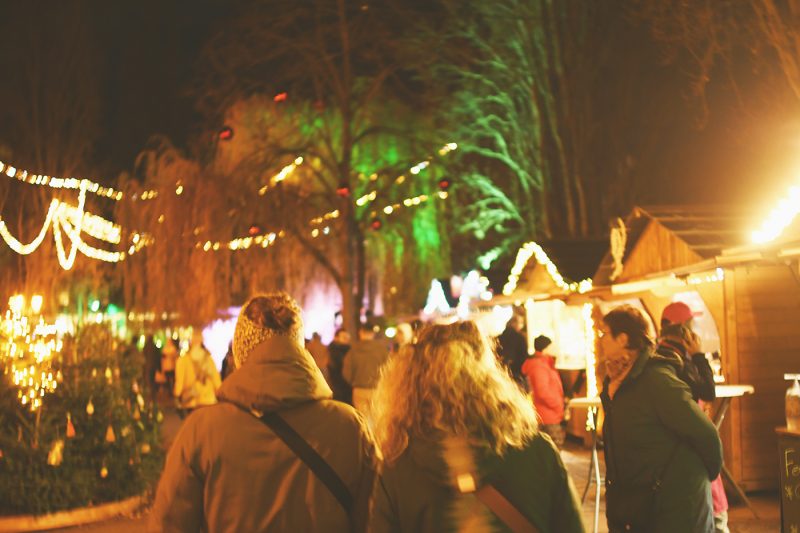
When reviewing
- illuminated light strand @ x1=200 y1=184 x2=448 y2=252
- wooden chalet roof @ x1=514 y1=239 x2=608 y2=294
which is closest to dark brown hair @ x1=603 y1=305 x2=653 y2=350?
wooden chalet roof @ x1=514 y1=239 x2=608 y2=294

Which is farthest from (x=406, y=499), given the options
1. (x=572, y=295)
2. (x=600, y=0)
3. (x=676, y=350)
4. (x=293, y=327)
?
(x=600, y=0)

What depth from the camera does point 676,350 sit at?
6.53 m

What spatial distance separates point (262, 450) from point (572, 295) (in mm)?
10532

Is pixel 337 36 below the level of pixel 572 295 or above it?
above

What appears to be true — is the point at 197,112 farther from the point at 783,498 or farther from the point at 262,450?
the point at 262,450

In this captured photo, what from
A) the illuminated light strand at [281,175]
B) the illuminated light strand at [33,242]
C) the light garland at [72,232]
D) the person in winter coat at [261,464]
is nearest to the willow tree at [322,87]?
the illuminated light strand at [281,175]

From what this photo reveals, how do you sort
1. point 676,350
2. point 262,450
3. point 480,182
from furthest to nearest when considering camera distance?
point 480,182 → point 676,350 → point 262,450

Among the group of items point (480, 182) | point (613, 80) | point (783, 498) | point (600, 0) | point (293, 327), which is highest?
point (600, 0)

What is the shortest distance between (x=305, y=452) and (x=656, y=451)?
186cm

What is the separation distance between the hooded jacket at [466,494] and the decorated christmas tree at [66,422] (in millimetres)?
7502

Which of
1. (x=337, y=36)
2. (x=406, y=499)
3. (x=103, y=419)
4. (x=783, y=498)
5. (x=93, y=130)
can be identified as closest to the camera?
(x=406, y=499)

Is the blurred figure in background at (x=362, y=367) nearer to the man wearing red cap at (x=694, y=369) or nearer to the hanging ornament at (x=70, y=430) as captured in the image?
the hanging ornament at (x=70, y=430)

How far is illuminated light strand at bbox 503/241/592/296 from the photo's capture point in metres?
14.7

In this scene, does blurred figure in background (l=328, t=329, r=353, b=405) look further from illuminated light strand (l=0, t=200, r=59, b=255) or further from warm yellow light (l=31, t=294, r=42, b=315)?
illuminated light strand (l=0, t=200, r=59, b=255)
